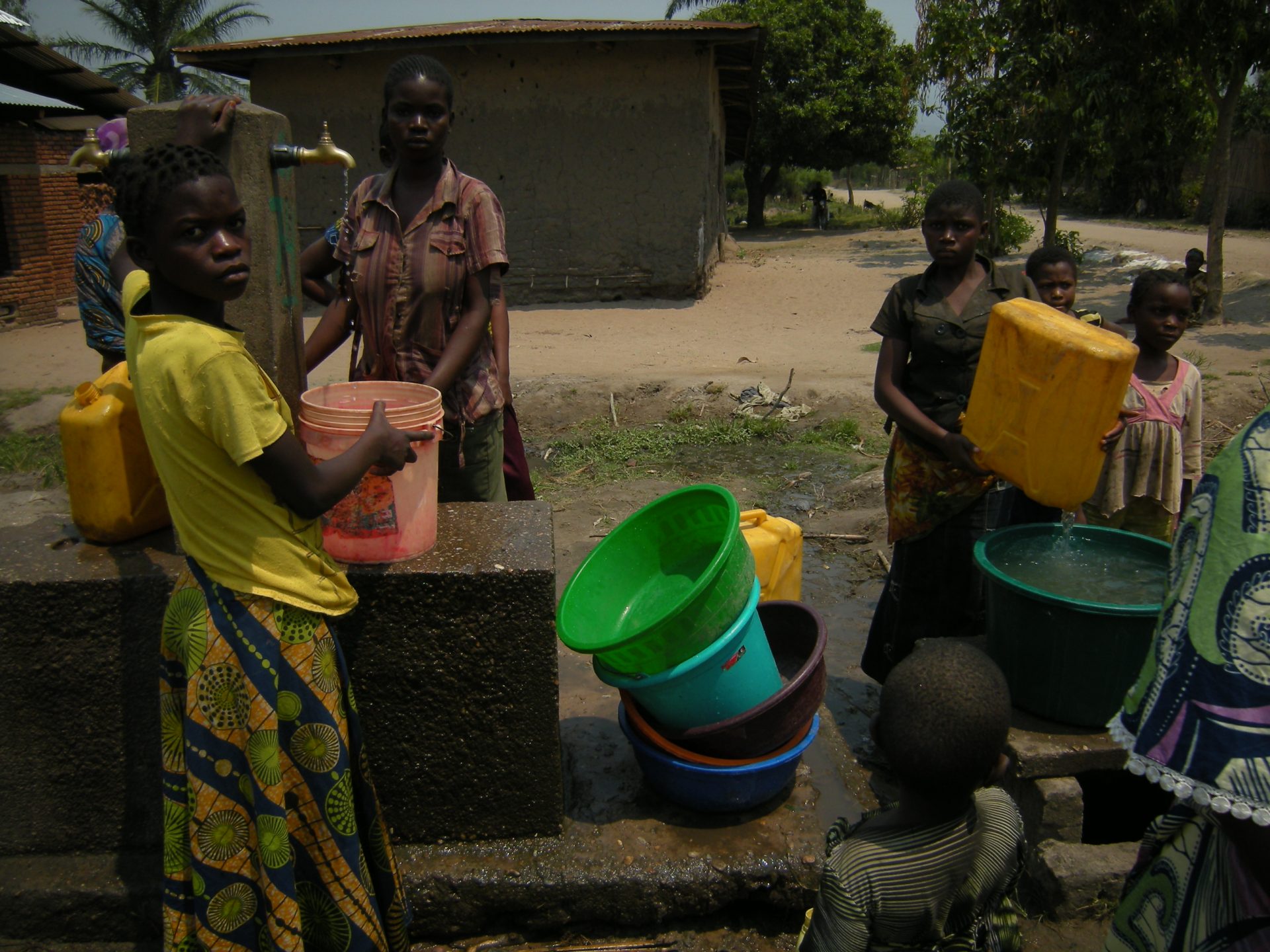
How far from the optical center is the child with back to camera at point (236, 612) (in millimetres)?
1677

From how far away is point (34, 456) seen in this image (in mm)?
7023

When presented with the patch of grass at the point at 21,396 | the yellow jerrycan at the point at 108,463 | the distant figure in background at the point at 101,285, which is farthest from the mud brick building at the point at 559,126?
the yellow jerrycan at the point at 108,463

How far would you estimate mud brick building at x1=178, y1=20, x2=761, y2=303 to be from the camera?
443 inches

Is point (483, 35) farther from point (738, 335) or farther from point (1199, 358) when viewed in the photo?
point (1199, 358)

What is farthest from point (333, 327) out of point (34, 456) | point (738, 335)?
point (738, 335)

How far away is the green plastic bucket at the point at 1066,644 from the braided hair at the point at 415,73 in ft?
6.43

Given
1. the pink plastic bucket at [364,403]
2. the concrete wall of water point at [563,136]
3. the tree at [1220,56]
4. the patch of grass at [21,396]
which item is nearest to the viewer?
the pink plastic bucket at [364,403]

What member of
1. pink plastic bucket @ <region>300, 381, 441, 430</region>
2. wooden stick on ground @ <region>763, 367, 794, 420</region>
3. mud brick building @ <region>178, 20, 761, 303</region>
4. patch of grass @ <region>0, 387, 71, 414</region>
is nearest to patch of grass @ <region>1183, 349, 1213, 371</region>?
wooden stick on ground @ <region>763, 367, 794, 420</region>

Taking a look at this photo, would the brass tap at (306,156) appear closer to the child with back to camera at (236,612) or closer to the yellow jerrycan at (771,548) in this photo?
the child with back to camera at (236,612)

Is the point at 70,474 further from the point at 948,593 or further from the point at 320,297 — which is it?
the point at 948,593

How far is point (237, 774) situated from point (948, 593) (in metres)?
2.29

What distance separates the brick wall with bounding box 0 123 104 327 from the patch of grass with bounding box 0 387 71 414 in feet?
14.4

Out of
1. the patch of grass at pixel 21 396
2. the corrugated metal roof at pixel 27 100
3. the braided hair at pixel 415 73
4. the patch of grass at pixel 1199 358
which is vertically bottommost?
the patch of grass at pixel 21 396

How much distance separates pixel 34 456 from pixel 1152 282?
7068 millimetres
